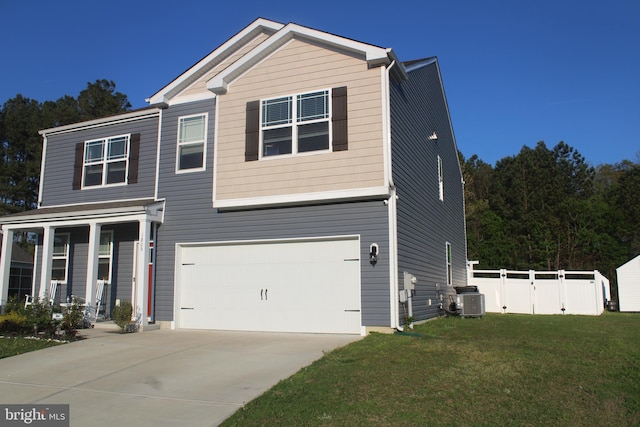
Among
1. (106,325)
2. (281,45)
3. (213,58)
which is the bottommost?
(106,325)

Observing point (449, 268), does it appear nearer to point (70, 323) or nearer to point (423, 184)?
point (423, 184)

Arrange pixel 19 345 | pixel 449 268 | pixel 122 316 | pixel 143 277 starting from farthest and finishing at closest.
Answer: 1. pixel 449 268
2. pixel 143 277
3. pixel 122 316
4. pixel 19 345

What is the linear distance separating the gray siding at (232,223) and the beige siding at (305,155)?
1.78ft

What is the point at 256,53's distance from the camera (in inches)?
474

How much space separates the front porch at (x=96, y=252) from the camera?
12.5 m

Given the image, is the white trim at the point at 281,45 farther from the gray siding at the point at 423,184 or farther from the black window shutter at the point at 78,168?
the black window shutter at the point at 78,168

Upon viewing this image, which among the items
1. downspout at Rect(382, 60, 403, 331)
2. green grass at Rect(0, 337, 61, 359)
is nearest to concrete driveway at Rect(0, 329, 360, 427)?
green grass at Rect(0, 337, 61, 359)

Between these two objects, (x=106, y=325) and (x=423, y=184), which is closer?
(x=106, y=325)

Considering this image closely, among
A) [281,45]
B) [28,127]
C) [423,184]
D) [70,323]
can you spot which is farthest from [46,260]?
[28,127]

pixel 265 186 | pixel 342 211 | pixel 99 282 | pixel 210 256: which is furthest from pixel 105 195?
pixel 342 211

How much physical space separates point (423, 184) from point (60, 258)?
10.8 metres

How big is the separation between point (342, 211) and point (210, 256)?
376 centimetres

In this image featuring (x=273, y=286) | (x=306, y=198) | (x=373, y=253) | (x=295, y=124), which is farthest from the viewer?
(x=273, y=286)

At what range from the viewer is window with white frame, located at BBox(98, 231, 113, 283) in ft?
46.1
